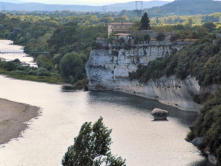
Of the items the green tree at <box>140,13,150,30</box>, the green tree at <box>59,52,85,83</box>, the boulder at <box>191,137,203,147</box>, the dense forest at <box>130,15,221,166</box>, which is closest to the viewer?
the dense forest at <box>130,15,221,166</box>

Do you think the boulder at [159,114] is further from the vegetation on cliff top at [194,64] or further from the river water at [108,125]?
the vegetation on cliff top at [194,64]

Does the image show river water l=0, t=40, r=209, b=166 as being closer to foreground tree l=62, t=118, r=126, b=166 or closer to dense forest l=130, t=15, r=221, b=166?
dense forest l=130, t=15, r=221, b=166

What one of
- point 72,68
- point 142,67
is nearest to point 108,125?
point 142,67

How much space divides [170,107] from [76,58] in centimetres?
2889

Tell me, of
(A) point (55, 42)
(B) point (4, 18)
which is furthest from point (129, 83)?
(B) point (4, 18)

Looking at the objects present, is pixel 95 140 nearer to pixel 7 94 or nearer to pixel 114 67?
pixel 7 94

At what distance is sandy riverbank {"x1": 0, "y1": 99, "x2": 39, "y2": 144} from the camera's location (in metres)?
58.9

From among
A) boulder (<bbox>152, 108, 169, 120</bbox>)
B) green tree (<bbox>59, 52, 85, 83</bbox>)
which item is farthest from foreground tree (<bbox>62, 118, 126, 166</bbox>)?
green tree (<bbox>59, 52, 85, 83</bbox>)

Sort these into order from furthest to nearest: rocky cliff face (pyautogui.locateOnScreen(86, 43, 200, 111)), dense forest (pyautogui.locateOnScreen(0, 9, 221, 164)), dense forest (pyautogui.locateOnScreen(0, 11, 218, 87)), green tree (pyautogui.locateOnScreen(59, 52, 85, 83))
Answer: dense forest (pyautogui.locateOnScreen(0, 11, 218, 87)) < green tree (pyautogui.locateOnScreen(59, 52, 85, 83)) < rocky cliff face (pyautogui.locateOnScreen(86, 43, 200, 111)) < dense forest (pyautogui.locateOnScreen(0, 9, 221, 164))

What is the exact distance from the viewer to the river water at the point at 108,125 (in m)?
49.2

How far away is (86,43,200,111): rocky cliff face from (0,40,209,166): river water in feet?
7.91

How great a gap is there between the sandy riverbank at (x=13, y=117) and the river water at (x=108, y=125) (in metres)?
1.04

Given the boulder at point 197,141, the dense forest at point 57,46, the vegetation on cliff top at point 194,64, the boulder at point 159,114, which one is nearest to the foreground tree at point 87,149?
the boulder at point 197,141

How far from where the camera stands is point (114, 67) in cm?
9150
